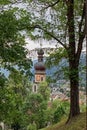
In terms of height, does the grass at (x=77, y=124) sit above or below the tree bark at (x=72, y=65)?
below

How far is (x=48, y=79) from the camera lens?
20.0 meters

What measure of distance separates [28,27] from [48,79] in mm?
2466

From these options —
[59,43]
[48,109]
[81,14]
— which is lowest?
[48,109]

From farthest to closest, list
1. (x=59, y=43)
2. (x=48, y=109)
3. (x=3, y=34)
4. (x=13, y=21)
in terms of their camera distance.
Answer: (x=48, y=109)
(x=59, y=43)
(x=13, y=21)
(x=3, y=34)

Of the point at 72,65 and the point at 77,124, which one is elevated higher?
the point at 72,65

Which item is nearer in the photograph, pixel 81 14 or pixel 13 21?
pixel 13 21

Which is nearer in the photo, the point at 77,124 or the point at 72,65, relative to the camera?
the point at 77,124

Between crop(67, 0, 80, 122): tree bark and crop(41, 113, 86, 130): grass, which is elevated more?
crop(67, 0, 80, 122): tree bark

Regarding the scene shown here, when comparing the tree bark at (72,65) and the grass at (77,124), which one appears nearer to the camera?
the grass at (77,124)

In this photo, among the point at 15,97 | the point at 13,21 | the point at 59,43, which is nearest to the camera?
the point at 13,21

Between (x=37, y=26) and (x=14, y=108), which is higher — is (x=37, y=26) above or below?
above

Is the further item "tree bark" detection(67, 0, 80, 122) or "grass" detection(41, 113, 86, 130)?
"tree bark" detection(67, 0, 80, 122)

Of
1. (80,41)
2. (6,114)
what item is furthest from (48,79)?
(6,114)

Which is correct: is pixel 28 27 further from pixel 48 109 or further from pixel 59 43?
pixel 48 109
